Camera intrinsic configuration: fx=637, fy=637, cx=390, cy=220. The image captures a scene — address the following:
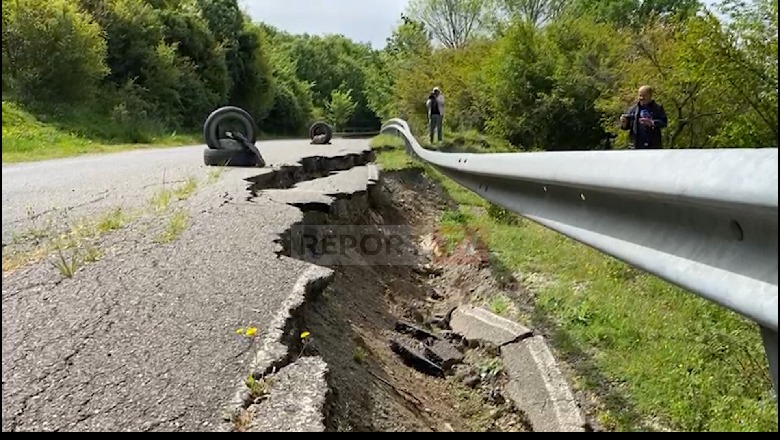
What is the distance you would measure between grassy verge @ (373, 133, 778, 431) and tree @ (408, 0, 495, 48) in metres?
14.9

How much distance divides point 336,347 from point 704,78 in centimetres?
1276

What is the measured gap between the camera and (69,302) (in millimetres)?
2773

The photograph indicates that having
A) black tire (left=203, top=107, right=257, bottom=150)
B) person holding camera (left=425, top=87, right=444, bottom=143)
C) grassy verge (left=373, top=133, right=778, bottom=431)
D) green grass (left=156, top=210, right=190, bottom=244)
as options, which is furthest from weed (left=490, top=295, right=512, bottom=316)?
person holding camera (left=425, top=87, right=444, bottom=143)

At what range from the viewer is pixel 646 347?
3.70 metres

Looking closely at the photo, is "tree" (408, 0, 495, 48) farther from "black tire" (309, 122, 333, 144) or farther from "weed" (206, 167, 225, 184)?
"weed" (206, 167, 225, 184)

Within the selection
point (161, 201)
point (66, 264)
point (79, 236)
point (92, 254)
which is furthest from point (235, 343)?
point (161, 201)

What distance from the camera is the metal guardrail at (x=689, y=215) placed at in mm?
1203

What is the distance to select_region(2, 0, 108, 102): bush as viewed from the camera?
38.8 ft

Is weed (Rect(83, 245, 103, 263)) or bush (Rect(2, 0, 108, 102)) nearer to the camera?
weed (Rect(83, 245, 103, 263))

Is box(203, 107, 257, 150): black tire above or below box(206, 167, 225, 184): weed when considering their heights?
above

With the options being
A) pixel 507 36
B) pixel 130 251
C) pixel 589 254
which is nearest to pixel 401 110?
pixel 507 36

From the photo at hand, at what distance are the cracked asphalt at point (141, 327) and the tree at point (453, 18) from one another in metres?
15.9

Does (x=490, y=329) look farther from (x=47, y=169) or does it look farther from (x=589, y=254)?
(x=47, y=169)

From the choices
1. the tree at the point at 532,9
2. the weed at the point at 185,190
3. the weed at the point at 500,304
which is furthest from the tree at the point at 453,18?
the weed at the point at 500,304
